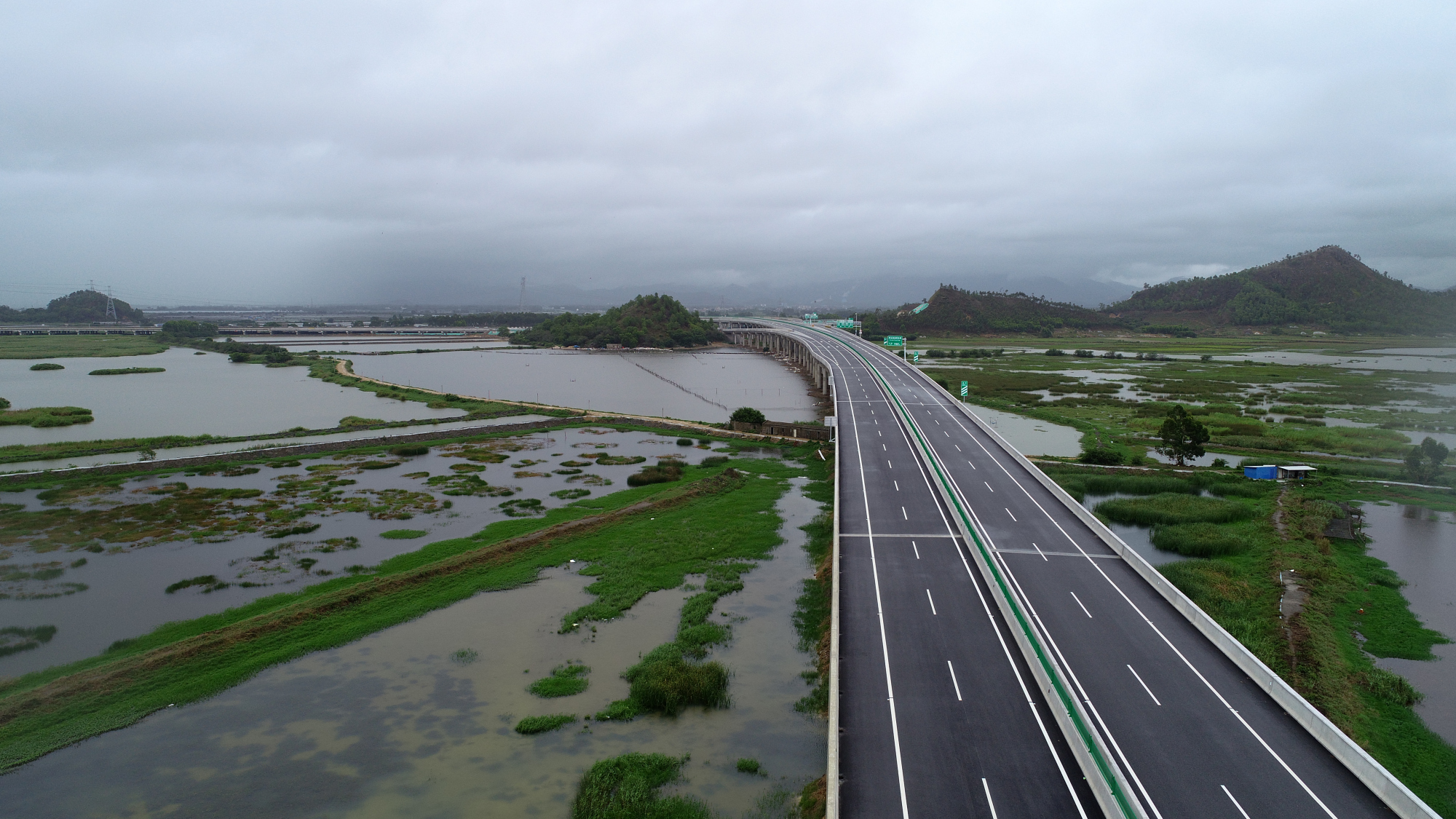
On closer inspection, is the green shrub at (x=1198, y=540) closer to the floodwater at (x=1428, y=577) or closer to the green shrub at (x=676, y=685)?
the floodwater at (x=1428, y=577)

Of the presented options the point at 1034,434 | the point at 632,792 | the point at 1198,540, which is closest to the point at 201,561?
the point at 632,792

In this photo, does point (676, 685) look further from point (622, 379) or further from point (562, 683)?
point (622, 379)

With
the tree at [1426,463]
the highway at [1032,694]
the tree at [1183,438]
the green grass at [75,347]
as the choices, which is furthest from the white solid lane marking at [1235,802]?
the green grass at [75,347]

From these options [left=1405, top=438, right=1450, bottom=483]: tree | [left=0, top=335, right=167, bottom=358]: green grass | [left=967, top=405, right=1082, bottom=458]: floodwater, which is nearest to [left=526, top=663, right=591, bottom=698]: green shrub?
[left=967, top=405, right=1082, bottom=458]: floodwater

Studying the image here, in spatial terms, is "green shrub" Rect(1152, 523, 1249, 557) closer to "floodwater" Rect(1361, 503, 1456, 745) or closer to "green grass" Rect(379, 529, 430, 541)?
"floodwater" Rect(1361, 503, 1456, 745)

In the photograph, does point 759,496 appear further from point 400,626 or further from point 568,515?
point 400,626

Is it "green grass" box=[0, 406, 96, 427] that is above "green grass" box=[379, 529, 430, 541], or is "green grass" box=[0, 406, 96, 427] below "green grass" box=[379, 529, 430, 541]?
above
